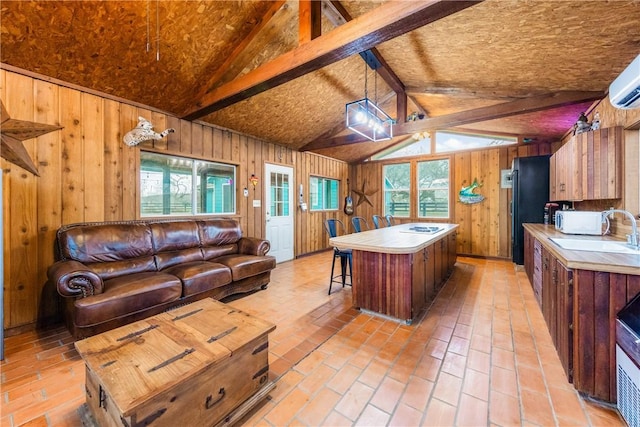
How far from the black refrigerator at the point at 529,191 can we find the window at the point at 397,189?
2.39 meters

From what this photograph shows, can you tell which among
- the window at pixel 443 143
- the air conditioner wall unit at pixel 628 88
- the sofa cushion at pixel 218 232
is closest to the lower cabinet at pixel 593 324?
the air conditioner wall unit at pixel 628 88

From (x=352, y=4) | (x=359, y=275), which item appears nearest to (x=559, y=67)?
(x=352, y=4)

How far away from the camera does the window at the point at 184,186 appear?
137 inches

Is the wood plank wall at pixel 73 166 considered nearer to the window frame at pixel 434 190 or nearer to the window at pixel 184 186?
the window at pixel 184 186

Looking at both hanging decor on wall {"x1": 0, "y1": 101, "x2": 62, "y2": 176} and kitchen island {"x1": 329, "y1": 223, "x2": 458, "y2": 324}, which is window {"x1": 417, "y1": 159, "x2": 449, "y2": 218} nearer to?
kitchen island {"x1": 329, "y1": 223, "x2": 458, "y2": 324}

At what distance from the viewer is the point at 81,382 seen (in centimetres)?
177

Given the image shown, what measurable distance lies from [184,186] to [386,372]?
3670mm

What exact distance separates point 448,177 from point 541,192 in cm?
188

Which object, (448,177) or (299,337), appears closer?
(299,337)

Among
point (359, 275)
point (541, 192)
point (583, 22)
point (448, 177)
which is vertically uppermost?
point (583, 22)

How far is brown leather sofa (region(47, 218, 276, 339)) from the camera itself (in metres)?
2.12

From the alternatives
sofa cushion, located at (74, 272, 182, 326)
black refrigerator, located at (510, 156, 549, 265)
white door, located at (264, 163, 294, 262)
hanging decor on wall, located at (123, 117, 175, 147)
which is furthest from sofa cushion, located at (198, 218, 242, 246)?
black refrigerator, located at (510, 156, 549, 265)

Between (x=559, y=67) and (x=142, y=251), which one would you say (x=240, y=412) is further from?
(x=559, y=67)

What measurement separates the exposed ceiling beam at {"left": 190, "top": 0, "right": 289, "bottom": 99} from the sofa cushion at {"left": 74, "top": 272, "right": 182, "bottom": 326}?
244 cm
